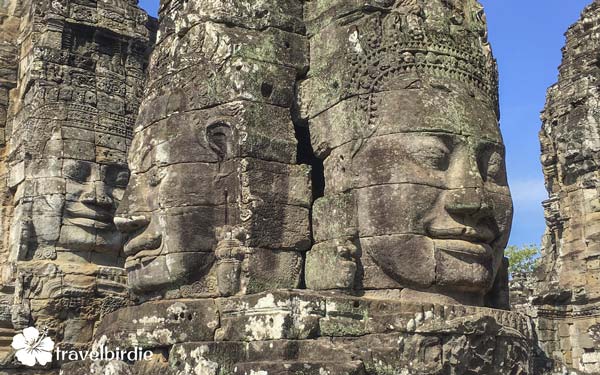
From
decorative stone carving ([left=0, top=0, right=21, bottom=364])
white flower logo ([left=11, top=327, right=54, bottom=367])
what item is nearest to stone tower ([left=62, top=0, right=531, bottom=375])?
white flower logo ([left=11, top=327, right=54, bottom=367])

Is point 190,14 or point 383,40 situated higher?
point 190,14

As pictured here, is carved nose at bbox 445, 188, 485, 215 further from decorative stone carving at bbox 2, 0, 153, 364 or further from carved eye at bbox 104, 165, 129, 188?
carved eye at bbox 104, 165, 129, 188

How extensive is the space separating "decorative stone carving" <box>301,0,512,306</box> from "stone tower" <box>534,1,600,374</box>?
10667 mm

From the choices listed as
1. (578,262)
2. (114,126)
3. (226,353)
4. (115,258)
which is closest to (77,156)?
(114,126)

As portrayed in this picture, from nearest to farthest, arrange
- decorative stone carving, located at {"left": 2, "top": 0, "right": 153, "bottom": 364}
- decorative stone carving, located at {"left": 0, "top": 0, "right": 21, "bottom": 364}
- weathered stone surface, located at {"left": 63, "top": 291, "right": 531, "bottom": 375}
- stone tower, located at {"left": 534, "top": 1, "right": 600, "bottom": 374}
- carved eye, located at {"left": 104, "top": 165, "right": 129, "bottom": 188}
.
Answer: weathered stone surface, located at {"left": 63, "top": 291, "right": 531, "bottom": 375} → decorative stone carving, located at {"left": 2, "top": 0, "right": 153, "bottom": 364} → decorative stone carving, located at {"left": 0, "top": 0, "right": 21, "bottom": 364} → carved eye, located at {"left": 104, "top": 165, "right": 129, "bottom": 188} → stone tower, located at {"left": 534, "top": 1, "right": 600, "bottom": 374}

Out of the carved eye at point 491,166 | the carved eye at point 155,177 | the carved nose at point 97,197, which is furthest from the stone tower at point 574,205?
the carved eye at point 155,177

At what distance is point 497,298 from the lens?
25.6 ft

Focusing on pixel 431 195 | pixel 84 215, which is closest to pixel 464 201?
pixel 431 195

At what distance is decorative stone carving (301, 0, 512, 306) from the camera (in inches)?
275

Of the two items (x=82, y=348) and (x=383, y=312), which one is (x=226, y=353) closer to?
(x=383, y=312)


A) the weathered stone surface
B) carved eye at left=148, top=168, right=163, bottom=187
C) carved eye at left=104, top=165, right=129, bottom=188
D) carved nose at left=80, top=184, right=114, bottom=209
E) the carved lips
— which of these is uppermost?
carved eye at left=104, top=165, right=129, bottom=188

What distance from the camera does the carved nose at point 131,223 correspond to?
25.5 feet

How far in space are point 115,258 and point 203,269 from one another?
246 inches

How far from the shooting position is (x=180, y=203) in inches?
296
